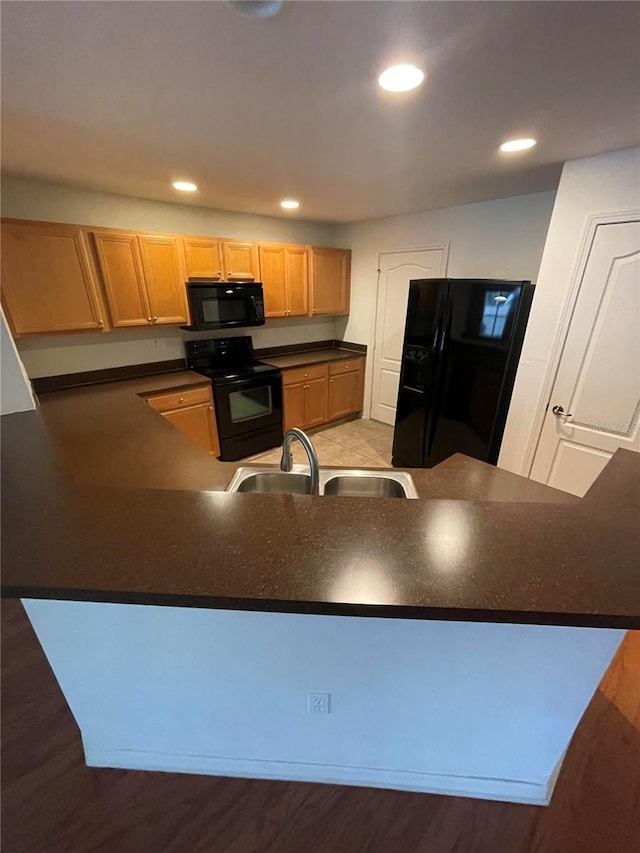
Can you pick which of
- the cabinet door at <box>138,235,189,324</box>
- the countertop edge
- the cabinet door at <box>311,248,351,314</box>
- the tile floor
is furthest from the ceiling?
the tile floor

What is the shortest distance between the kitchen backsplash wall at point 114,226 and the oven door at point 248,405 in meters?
0.74

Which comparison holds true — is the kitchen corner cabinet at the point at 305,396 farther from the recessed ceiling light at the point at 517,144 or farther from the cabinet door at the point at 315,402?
the recessed ceiling light at the point at 517,144

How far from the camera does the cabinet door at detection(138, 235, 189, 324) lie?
110 inches

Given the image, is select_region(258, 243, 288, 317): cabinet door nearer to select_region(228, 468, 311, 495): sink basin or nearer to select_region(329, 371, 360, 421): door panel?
select_region(329, 371, 360, 421): door panel

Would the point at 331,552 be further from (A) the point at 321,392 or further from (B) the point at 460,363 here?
(A) the point at 321,392

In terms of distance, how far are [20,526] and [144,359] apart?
8.84 feet

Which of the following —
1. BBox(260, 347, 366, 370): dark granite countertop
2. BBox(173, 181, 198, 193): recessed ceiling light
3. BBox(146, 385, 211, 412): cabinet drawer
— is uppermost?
BBox(173, 181, 198, 193): recessed ceiling light

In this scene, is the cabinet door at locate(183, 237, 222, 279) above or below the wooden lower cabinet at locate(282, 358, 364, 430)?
above

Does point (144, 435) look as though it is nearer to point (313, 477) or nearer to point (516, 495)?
point (313, 477)

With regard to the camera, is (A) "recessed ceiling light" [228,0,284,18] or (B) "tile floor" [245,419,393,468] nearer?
(A) "recessed ceiling light" [228,0,284,18]

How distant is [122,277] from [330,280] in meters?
2.26

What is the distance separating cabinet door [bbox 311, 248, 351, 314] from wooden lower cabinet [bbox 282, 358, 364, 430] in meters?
0.70

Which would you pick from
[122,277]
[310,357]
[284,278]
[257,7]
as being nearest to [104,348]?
[122,277]

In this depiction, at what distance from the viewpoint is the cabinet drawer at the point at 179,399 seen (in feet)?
9.52
